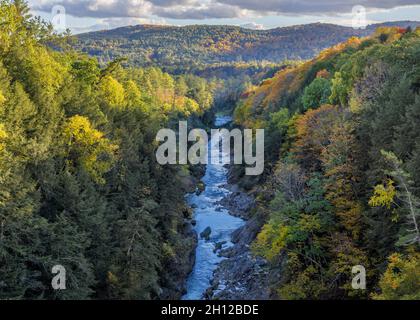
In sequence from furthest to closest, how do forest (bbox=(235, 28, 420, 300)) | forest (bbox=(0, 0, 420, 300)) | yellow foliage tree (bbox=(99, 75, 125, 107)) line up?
1. yellow foliage tree (bbox=(99, 75, 125, 107))
2. forest (bbox=(235, 28, 420, 300))
3. forest (bbox=(0, 0, 420, 300))

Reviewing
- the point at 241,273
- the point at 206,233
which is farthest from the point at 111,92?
the point at 241,273

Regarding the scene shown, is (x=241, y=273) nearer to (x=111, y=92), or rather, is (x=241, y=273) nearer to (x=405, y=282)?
(x=405, y=282)

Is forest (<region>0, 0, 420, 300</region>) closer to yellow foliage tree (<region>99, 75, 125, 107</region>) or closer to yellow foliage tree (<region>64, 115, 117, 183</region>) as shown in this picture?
yellow foliage tree (<region>64, 115, 117, 183</region>)

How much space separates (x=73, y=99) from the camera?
33438mm

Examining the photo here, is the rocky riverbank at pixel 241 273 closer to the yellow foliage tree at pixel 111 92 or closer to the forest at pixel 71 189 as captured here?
the forest at pixel 71 189

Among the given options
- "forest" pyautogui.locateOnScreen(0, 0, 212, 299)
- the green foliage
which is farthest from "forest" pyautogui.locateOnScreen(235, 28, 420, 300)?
the green foliage

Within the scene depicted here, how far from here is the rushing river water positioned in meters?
38.1

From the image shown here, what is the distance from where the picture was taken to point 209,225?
50.0 meters
